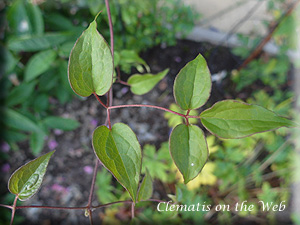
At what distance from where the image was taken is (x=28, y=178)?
40cm

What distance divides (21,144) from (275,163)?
1414 mm

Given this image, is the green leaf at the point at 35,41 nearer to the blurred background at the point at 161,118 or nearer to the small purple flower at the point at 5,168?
the blurred background at the point at 161,118

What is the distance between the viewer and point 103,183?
121 centimetres

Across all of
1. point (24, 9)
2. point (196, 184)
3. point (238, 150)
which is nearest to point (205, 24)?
point (238, 150)

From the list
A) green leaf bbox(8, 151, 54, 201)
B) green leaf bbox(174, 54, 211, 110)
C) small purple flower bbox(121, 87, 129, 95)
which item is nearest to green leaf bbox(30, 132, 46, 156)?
small purple flower bbox(121, 87, 129, 95)

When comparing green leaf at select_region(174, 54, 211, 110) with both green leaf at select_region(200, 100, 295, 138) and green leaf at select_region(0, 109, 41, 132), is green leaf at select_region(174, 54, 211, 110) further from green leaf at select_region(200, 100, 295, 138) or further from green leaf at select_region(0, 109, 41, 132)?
green leaf at select_region(0, 109, 41, 132)

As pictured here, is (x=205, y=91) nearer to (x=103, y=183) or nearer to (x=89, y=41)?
(x=89, y=41)

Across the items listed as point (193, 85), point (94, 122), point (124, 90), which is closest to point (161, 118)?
point (124, 90)

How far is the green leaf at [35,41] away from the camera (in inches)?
30.2

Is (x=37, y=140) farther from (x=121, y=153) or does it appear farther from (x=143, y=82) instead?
(x=121, y=153)

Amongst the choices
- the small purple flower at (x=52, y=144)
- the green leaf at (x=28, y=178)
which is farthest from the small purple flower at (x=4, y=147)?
the green leaf at (x=28, y=178)

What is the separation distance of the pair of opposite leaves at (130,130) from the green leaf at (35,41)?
1.60 ft

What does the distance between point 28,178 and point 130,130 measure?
188 mm

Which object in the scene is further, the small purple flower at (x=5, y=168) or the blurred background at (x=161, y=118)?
the small purple flower at (x=5, y=168)
